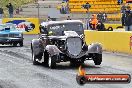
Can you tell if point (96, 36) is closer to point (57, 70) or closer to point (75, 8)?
point (57, 70)

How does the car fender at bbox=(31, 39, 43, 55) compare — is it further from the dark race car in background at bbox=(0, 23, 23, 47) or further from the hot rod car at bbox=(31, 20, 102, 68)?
the dark race car in background at bbox=(0, 23, 23, 47)

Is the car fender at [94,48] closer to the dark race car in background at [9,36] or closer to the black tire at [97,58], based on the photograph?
the black tire at [97,58]

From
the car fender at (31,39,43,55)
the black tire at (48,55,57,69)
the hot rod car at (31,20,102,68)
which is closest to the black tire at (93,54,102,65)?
the hot rod car at (31,20,102,68)

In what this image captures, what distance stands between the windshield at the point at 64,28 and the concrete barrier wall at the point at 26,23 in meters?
23.7

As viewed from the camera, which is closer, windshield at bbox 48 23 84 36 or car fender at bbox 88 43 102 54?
car fender at bbox 88 43 102 54

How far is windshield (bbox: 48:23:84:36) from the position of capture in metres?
16.4

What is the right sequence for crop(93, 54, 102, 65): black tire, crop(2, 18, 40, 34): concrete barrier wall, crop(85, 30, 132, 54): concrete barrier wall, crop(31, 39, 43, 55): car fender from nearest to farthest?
1. crop(93, 54, 102, 65): black tire
2. crop(31, 39, 43, 55): car fender
3. crop(85, 30, 132, 54): concrete barrier wall
4. crop(2, 18, 40, 34): concrete barrier wall

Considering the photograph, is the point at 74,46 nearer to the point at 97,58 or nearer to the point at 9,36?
the point at 97,58

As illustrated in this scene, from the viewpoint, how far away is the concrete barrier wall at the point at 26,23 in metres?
40.3

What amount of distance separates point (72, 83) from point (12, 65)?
238 inches

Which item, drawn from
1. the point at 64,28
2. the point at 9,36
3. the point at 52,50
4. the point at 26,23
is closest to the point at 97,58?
the point at 64,28

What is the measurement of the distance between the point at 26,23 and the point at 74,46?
25.9 metres

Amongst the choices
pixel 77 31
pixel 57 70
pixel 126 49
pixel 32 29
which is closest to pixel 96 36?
pixel 126 49

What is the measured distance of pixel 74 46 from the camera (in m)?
15.1
